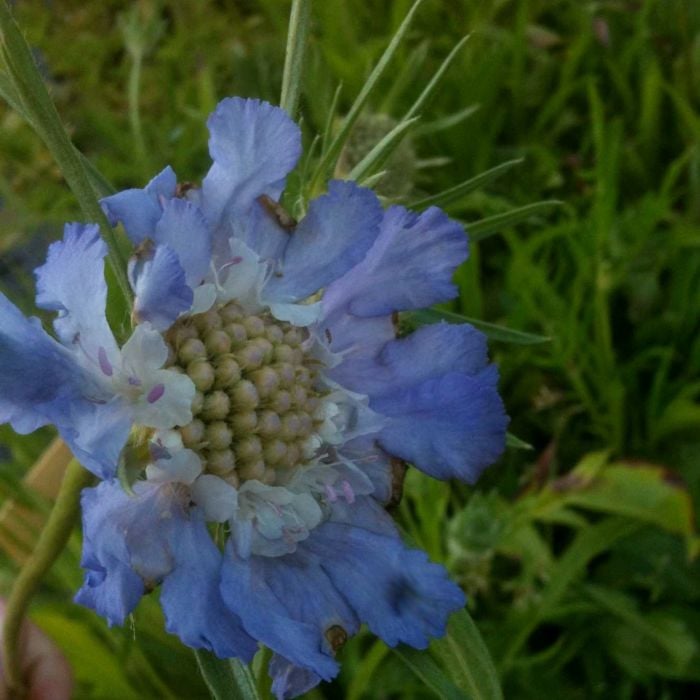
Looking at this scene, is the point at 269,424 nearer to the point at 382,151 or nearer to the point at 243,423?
the point at 243,423

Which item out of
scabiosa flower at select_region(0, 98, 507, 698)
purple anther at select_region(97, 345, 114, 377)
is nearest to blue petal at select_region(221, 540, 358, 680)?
scabiosa flower at select_region(0, 98, 507, 698)

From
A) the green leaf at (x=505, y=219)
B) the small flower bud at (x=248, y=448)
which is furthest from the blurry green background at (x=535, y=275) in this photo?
the small flower bud at (x=248, y=448)

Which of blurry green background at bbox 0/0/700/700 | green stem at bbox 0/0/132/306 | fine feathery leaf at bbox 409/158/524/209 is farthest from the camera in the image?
blurry green background at bbox 0/0/700/700

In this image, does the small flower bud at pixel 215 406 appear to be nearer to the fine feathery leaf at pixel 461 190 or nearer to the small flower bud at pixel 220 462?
the small flower bud at pixel 220 462

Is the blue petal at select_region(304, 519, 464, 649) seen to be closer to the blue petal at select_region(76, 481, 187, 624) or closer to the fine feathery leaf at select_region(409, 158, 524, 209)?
the blue petal at select_region(76, 481, 187, 624)

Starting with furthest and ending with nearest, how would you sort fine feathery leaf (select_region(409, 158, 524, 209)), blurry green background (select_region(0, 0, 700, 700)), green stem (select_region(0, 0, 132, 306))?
blurry green background (select_region(0, 0, 700, 700))
fine feathery leaf (select_region(409, 158, 524, 209))
green stem (select_region(0, 0, 132, 306))

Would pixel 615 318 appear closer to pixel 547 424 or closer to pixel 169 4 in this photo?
pixel 547 424
